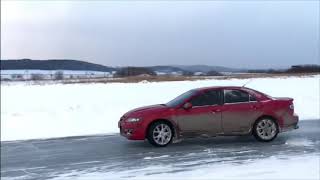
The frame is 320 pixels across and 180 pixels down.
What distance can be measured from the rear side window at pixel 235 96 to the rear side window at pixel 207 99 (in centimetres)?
19

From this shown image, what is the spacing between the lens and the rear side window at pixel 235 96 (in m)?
10.3

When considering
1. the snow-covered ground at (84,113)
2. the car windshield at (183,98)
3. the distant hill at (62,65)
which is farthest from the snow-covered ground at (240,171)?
the snow-covered ground at (84,113)

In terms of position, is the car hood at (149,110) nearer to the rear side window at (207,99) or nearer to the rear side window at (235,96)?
the rear side window at (207,99)

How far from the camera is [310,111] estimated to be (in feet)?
57.2

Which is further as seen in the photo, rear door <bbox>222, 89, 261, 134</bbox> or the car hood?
the car hood

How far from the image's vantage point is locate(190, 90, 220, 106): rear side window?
10258 mm

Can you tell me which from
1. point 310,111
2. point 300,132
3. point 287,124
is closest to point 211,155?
point 287,124

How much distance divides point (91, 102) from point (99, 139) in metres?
8.14

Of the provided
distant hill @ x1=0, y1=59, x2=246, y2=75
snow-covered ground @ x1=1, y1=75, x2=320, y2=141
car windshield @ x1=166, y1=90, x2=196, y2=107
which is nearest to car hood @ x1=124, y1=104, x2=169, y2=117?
car windshield @ x1=166, y1=90, x2=196, y2=107

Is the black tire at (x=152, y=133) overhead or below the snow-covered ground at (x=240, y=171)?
overhead

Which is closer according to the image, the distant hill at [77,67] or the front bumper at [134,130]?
the distant hill at [77,67]

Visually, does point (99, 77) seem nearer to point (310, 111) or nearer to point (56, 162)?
point (56, 162)

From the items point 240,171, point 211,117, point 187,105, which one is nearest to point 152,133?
point 187,105

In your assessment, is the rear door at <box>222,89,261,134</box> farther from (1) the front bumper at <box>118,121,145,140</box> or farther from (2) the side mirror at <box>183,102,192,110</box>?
(1) the front bumper at <box>118,121,145,140</box>
